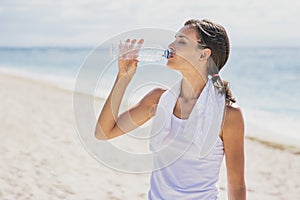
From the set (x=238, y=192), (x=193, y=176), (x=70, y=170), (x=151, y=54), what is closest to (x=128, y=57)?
(x=151, y=54)

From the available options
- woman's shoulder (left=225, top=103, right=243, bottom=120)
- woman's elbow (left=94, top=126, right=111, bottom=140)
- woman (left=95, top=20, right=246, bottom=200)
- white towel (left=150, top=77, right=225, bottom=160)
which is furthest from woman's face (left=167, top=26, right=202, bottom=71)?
woman's elbow (left=94, top=126, right=111, bottom=140)

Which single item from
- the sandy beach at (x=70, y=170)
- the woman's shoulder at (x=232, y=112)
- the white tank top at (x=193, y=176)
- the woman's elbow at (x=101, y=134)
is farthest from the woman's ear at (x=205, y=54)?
the sandy beach at (x=70, y=170)

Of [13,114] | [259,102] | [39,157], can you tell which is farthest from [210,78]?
[259,102]

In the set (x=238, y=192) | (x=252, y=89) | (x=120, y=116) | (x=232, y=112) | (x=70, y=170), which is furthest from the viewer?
(x=252, y=89)

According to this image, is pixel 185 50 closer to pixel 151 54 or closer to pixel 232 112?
pixel 151 54

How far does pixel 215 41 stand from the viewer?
186 centimetres

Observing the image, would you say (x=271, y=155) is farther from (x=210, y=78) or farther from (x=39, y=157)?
(x=210, y=78)

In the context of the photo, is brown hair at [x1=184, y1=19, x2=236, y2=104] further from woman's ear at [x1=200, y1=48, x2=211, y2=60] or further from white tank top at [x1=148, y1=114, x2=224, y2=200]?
white tank top at [x1=148, y1=114, x2=224, y2=200]

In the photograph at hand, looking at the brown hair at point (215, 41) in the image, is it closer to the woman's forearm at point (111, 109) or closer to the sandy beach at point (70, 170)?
the woman's forearm at point (111, 109)

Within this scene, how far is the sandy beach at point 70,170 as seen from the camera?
457 centimetres

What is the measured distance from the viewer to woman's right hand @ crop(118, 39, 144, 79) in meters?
1.80

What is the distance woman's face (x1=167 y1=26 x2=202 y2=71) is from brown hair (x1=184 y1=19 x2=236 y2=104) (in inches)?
1.1

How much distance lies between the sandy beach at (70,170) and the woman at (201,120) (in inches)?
107

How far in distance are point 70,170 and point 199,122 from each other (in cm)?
366
